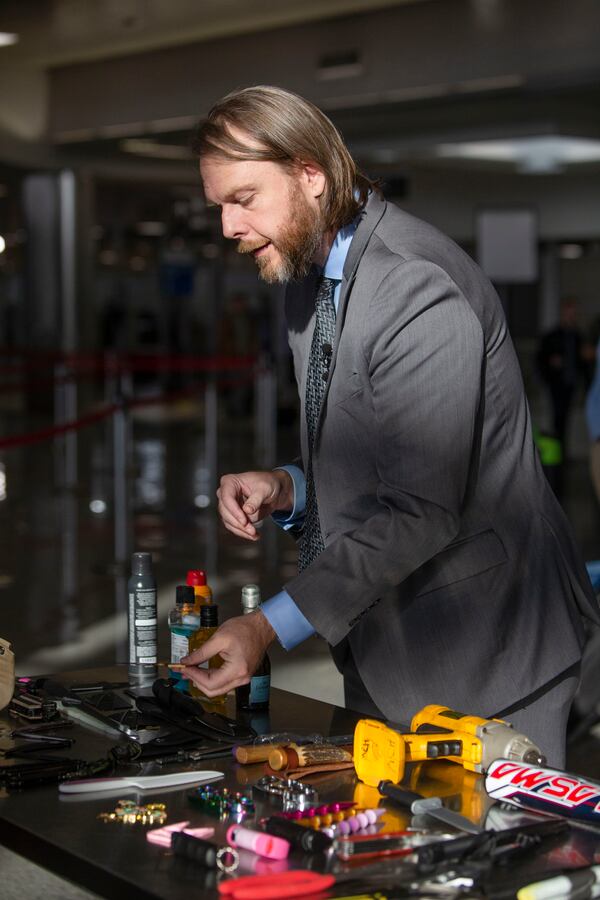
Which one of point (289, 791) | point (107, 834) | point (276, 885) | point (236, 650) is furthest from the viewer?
point (236, 650)

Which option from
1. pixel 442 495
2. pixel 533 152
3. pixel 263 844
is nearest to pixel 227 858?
pixel 263 844

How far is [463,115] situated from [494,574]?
43.5 ft

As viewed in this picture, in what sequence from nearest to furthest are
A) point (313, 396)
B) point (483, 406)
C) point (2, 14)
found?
point (483, 406)
point (313, 396)
point (2, 14)

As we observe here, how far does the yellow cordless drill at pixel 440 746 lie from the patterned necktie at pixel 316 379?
436 millimetres

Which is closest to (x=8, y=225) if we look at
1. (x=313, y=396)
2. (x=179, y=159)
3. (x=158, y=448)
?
(x=179, y=159)

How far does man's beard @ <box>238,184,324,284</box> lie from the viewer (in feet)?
6.00

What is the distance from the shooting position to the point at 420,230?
1866 mm

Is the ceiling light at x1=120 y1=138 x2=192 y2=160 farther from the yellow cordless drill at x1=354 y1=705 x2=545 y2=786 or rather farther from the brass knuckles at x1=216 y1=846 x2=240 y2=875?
the brass knuckles at x1=216 y1=846 x2=240 y2=875

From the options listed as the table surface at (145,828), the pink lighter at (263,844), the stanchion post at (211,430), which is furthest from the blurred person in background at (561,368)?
the pink lighter at (263,844)

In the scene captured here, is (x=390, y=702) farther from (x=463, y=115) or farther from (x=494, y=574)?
(x=463, y=115)

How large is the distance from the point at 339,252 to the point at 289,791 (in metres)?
0.79

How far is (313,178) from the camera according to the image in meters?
1.83

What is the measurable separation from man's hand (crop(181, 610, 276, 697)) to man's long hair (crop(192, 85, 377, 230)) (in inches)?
23.4

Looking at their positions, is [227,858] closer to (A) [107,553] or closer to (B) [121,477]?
(A) [107,553]
